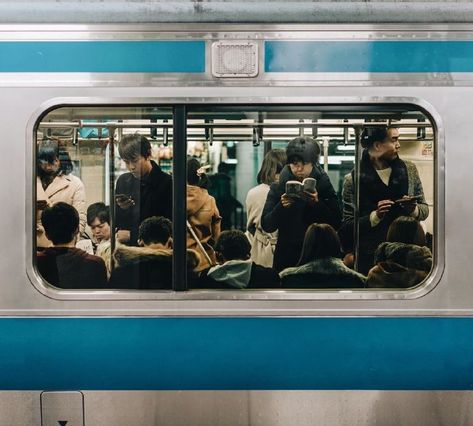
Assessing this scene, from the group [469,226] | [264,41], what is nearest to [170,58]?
[264,41]

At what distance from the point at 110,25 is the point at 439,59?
177 cm

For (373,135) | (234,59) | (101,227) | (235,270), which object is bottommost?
(235,270)

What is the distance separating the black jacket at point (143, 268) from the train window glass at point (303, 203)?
12 centimetres

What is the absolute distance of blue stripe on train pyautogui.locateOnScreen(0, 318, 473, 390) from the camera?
3.14 metres

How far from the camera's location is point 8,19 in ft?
10.4

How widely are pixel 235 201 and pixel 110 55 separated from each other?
104 cm

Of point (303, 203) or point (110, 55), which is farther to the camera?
point (303, 203)

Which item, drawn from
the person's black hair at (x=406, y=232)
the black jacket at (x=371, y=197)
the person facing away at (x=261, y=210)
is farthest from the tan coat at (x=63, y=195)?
the person's black hair at (x=406, y=232)

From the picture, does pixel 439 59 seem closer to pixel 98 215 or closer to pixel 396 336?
pixel 396 336

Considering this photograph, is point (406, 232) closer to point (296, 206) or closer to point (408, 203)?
point (408, 203)

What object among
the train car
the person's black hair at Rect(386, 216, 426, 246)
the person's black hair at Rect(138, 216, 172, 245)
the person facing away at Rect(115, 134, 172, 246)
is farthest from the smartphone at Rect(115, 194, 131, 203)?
the person's black hair at Rect(386, 216, 426, 246)

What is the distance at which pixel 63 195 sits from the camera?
3232 millimetres

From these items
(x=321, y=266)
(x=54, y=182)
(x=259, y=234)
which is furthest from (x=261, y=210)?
(x=54, y=182)

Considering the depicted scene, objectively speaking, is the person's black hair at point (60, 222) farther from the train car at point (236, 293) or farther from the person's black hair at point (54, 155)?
the person's black hair at point (54, 155)
